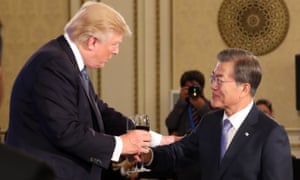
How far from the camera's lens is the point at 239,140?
2.48 m

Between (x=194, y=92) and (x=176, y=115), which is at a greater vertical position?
(x=194, y=92)

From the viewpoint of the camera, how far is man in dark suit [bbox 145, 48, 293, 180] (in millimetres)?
2385

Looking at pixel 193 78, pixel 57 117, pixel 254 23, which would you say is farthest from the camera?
pixel 254 23

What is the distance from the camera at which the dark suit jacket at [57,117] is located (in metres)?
2.29

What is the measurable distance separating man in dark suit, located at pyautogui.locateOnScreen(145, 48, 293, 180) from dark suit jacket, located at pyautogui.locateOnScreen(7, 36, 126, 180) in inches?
16.7

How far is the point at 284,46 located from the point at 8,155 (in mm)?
6878

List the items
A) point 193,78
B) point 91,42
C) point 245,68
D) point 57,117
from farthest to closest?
point 193,78, point 245,68, point 91,42, point 57,117

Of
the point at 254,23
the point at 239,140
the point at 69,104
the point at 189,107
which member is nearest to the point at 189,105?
the point at 189,107

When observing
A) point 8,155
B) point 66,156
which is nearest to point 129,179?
point 66,156

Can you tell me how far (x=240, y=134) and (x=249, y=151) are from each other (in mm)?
88

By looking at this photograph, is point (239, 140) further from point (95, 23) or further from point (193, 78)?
point (193, 78)

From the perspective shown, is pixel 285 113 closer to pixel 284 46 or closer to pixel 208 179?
pixel 284 46

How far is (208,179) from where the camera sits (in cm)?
256

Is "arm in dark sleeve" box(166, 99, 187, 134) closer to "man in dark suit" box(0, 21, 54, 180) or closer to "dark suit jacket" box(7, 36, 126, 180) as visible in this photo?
"dark suit jacket" box(7, 36, 126, 180)
